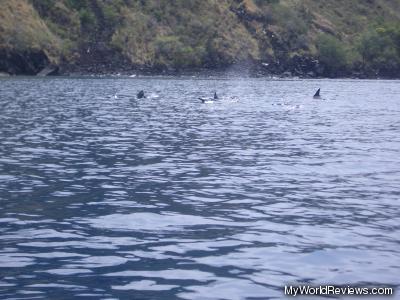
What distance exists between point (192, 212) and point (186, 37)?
122 metres

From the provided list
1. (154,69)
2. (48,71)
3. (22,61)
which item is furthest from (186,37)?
(22,61)

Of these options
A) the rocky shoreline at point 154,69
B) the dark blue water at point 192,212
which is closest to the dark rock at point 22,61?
the rocky shoreline at point 154,69

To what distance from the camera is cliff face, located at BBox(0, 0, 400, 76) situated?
117312mm

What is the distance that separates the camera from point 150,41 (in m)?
131

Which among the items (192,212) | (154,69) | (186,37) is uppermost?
(186,37)

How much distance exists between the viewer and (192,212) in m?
15.8

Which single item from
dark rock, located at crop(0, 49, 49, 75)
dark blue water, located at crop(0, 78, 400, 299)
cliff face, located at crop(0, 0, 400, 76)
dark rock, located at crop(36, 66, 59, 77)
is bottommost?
dark blue water, located at crop(0, 78, 400, 299)

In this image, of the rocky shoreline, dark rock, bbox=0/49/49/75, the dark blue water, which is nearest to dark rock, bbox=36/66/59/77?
the rocky shoreline

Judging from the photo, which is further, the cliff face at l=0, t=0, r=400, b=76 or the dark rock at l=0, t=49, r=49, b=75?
the cliff face at l=0, t=0, r=400, b=76

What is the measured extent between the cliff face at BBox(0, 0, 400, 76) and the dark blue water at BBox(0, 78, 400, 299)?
86.7 metres

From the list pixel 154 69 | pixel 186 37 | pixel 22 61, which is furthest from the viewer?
pixel 186 37

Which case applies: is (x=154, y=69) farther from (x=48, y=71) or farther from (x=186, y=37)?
(x=48, y=71)

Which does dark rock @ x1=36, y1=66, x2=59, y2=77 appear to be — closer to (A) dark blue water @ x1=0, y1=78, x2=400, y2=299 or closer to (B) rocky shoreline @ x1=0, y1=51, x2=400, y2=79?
(B) rocky shoreline @ x1=0, y1=51, x2=400, y2=79

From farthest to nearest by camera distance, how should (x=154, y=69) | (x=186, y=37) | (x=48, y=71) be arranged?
(x=186, y=37) < (x=154, y=69) < (x=48, y=71)
